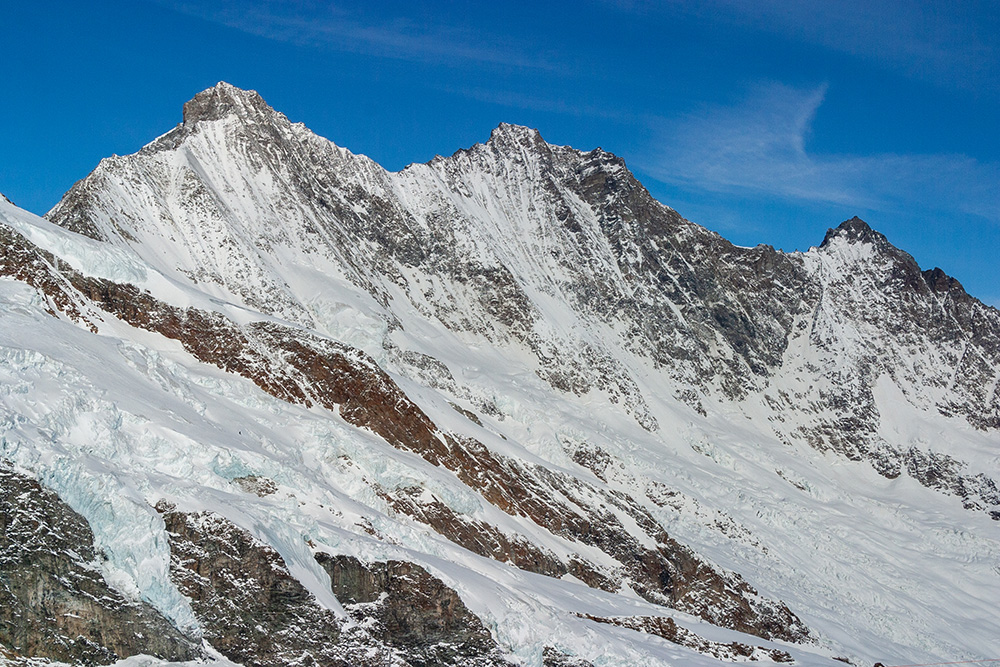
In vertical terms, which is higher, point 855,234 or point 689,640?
point 855,234

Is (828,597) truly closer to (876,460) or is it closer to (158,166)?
(876,460)

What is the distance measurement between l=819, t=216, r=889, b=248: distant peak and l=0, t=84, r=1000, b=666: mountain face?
0.50 meters

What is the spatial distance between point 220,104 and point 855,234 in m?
112

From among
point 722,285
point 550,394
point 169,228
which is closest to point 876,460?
point 722,285

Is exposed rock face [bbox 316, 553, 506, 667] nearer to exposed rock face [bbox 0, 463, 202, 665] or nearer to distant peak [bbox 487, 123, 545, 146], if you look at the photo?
exposed rock face [bbox 0, 463, 202, 665]

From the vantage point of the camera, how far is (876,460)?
122000 mm

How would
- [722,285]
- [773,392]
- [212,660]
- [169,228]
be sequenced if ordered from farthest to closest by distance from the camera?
[722,285], [773,392], [169,228], [212,660]

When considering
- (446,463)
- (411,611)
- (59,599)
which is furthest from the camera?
(446,463)

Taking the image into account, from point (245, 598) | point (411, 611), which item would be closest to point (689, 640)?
point (411, 611)

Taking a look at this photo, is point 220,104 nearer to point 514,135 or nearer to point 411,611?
point 514,135

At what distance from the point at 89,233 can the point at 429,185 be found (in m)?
64.3

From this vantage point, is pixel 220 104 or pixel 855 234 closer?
pixel 220 104

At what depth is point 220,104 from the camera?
A: 384 ft

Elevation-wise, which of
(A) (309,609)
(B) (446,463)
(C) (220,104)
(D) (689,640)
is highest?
(C) (220,104)
